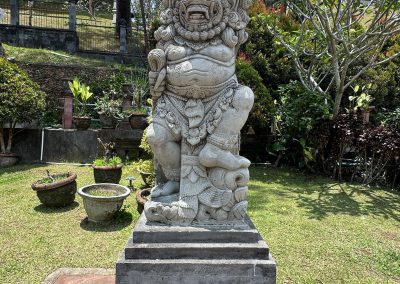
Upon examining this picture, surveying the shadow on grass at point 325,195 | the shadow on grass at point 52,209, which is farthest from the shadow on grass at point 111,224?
the shadow on grass at point 325,195

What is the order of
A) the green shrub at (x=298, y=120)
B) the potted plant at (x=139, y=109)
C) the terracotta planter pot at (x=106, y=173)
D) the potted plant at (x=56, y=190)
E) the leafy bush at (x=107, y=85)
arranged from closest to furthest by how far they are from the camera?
1. the potted plant at (x=56, y=190)
2. the terracotta planter pot at (x=106, y=173)
3. the green shrub at (x=298, y=120)
4. the potted plant at (x=139, y=109)
5. the leafy bush at (x=107, y=85)

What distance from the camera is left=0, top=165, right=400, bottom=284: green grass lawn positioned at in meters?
3.62

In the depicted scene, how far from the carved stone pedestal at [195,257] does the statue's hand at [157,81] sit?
3.43 feet

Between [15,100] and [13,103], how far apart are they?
0.28ft

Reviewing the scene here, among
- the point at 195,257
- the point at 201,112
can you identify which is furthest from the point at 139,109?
the point at 195,257

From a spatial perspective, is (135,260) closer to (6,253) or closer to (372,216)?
(6,253)

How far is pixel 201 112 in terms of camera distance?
269 cm

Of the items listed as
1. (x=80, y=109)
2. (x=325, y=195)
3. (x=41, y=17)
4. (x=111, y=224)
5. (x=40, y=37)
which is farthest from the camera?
(x=41, y=17)

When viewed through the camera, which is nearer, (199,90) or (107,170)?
(199,90)

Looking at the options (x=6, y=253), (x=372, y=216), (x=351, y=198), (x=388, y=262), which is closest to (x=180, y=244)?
(x=6, y=253)

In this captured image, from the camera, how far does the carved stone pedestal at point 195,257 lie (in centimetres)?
234

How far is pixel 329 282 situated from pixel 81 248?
106 inches

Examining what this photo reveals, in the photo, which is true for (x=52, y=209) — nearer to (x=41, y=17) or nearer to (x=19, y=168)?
(x=19, y=168)

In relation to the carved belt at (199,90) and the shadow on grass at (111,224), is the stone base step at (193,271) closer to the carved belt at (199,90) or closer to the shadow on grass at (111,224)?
the carved belt at (199,90)
